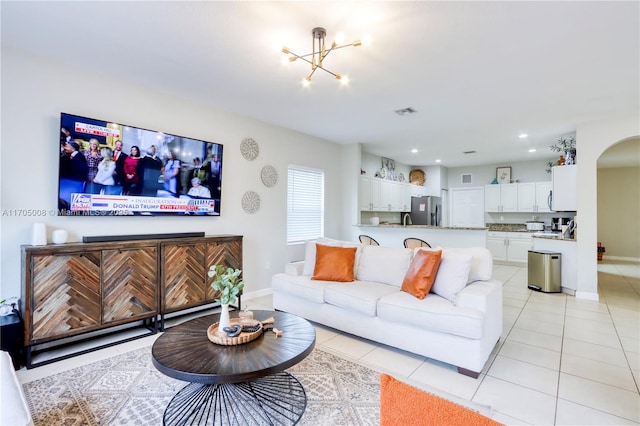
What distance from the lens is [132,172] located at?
132 inches

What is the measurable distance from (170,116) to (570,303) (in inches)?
238

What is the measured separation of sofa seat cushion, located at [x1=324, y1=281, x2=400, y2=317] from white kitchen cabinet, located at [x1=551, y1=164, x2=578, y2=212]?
3.97 meters

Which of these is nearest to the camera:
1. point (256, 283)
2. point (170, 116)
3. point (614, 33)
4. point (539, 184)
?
point (614, 33)

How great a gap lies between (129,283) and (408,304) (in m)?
2.71

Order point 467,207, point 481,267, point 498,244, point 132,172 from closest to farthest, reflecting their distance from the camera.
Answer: point 481,267, point 132,172, point 498,244, point 467,207

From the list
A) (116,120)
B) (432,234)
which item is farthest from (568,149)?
(116,120)

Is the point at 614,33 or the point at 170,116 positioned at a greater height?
the point at 614,33

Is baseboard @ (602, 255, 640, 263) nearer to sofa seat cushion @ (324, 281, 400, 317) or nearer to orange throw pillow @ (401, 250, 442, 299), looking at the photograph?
orange throw pillow @ (401, 250, 442, 299)

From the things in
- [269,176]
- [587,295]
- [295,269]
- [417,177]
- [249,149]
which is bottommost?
[587,295]

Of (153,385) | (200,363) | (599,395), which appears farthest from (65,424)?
(599,395)

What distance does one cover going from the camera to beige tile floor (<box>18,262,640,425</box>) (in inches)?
81.1

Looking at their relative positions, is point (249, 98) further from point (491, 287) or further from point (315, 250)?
point (491, 287)

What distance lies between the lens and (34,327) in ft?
8.36

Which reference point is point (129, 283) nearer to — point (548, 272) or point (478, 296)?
point (478, 296)
